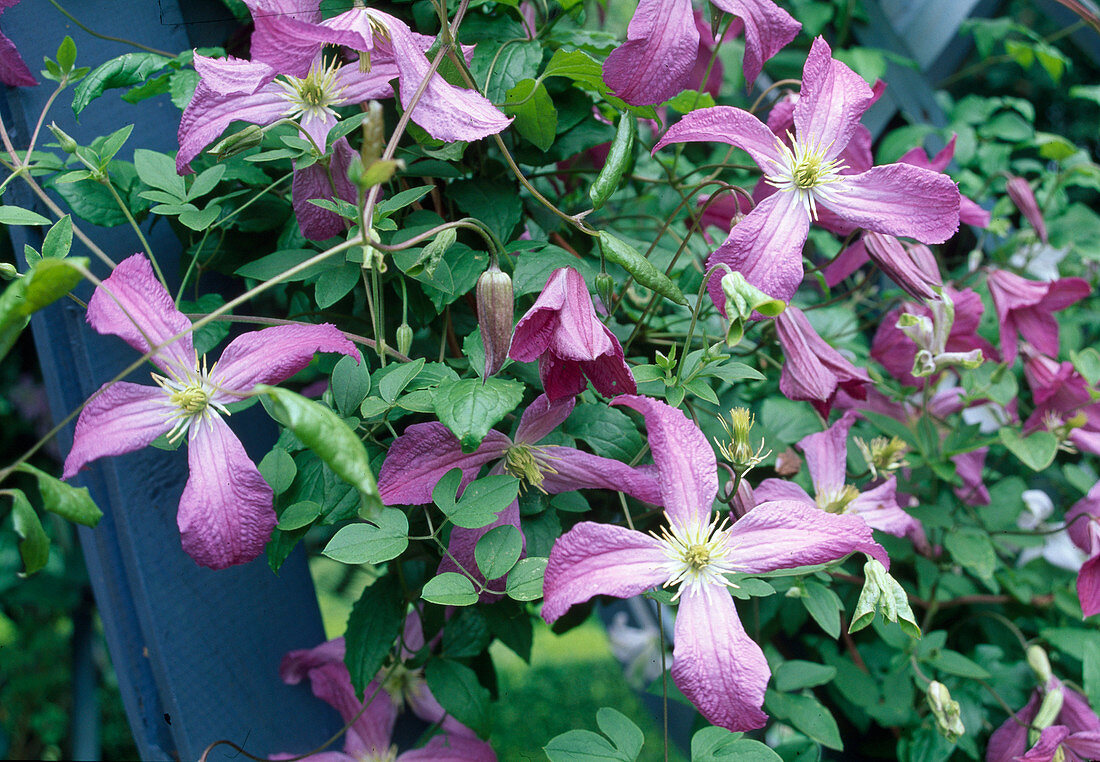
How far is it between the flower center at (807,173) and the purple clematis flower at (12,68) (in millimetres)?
589

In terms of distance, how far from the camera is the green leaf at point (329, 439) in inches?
13.2

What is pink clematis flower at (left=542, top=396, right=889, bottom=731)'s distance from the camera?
1.41 ft

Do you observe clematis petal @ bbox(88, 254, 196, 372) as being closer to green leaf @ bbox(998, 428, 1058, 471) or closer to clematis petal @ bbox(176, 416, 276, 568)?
clematis petal @ bbox(176, 416, 276, 568)

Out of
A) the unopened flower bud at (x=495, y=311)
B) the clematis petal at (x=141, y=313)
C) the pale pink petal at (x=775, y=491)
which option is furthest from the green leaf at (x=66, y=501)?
the pale pink petal at (x=775, y=491)

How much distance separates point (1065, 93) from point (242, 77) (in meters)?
2.71

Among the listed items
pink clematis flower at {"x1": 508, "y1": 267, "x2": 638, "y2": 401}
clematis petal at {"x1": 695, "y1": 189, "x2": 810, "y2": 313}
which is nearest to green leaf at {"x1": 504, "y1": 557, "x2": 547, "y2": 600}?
pink clematis flower at {"x1": 508, "y1": 267, "x2": 638, "y2": 401}

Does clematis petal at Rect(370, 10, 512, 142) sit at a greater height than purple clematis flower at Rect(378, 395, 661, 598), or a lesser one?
greater

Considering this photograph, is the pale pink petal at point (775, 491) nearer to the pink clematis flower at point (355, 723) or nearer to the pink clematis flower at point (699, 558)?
the pink clematis flower at point (699, 558)

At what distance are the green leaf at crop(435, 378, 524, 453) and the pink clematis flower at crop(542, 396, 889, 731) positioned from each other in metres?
0.07

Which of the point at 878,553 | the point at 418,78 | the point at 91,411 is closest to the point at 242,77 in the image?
the point at 418,78

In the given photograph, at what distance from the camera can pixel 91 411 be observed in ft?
1.57

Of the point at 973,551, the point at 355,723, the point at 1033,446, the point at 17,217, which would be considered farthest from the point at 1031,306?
the point at 17,217

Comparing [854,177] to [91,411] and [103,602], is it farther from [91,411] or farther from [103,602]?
[103,602]

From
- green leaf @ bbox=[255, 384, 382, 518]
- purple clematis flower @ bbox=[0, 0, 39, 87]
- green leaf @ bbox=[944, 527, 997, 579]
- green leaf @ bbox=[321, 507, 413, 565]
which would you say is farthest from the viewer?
green leaf @ bbox=[944, 527, 997, 579]
